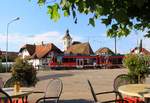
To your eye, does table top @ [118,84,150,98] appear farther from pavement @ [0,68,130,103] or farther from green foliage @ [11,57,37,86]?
pavement @ [0,68,130,103]

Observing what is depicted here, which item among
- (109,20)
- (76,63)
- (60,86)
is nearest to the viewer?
(109,20)

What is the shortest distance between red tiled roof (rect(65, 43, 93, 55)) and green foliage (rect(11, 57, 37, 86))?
256ft

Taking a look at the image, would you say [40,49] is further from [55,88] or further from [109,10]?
[109,10]

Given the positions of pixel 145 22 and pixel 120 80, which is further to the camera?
pixel 120 80

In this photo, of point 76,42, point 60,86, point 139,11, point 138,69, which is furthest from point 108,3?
point 76,42

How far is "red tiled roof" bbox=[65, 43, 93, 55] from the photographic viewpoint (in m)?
92.6

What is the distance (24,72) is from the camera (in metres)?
13.2

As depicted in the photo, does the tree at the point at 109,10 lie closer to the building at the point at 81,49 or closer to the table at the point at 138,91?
the table at the point at 138,91

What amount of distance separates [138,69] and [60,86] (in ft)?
18.7

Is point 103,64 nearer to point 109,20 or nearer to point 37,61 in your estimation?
point 37,61

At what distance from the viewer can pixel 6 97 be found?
704 cm

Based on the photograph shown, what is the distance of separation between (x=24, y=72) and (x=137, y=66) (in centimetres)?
349

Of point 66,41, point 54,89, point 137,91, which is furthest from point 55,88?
point 66,41

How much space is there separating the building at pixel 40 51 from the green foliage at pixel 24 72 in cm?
6959
